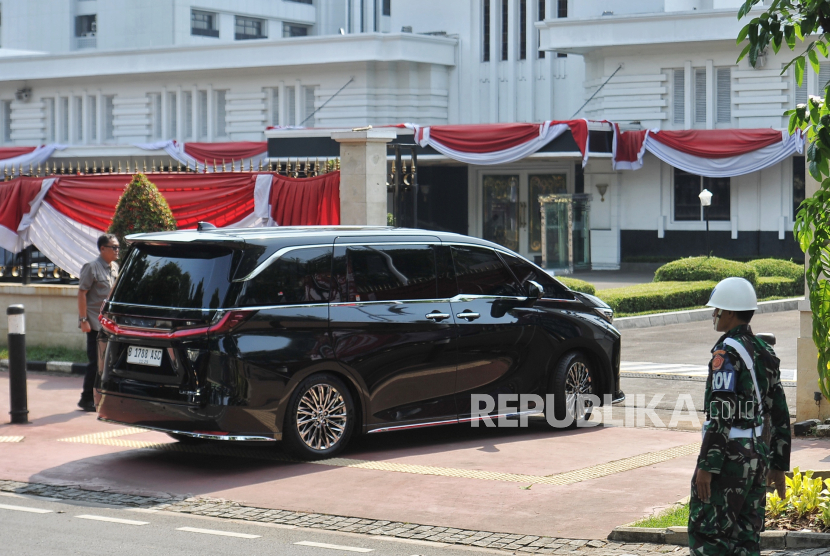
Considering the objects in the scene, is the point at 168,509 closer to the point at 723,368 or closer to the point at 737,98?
the point at 723,368

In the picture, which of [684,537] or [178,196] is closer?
[684,537]

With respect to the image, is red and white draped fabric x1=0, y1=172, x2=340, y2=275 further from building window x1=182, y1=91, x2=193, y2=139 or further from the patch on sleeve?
building window x1=182, y1=91, x2=193, y2=139

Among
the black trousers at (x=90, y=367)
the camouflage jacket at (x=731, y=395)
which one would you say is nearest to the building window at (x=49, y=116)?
the black trousers at (x=90, y=367)

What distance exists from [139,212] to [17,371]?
4.21 m

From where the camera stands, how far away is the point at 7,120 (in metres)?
49.1

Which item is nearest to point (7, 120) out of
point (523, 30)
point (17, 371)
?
point (523, 30)

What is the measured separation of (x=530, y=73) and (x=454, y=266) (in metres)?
30.6

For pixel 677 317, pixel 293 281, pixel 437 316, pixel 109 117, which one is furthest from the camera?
pixel 109 117

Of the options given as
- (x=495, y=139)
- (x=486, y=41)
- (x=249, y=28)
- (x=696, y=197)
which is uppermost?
(x=249, y=28)

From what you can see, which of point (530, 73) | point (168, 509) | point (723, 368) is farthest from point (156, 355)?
point (530, 73)

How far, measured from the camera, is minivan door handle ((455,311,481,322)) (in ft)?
32.8

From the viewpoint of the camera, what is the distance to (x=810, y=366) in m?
10.2

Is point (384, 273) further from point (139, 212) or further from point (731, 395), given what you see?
point (139, 212)

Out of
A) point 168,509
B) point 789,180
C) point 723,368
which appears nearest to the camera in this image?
point 723,368
